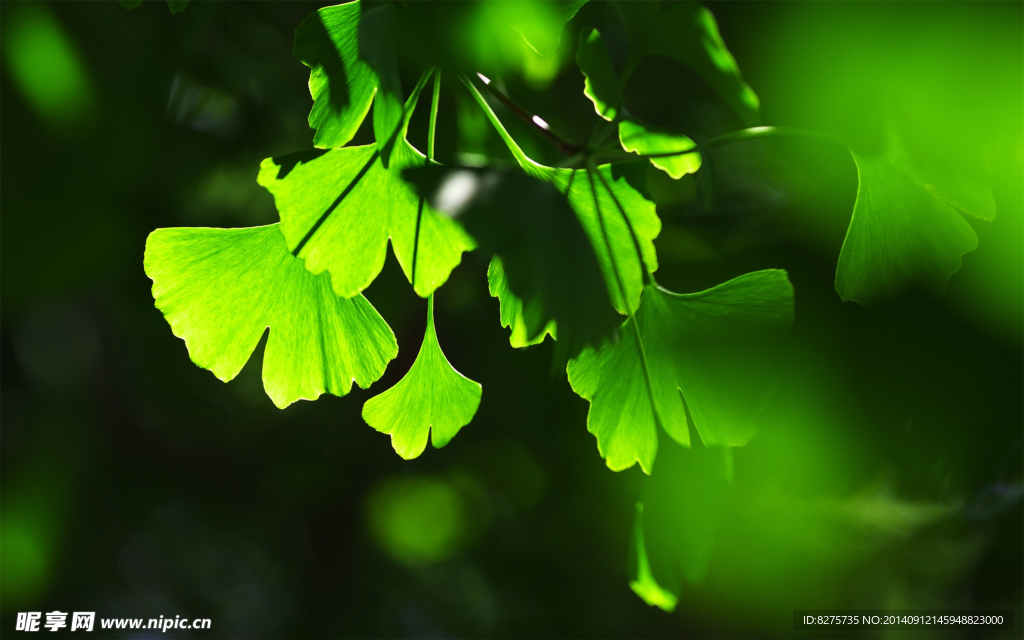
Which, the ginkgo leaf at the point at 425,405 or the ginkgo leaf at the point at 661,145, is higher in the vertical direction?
the ginkgo leaf at the point at 661,145

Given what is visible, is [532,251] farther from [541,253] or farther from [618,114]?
[618,114]

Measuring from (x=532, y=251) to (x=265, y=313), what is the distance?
0.83ft

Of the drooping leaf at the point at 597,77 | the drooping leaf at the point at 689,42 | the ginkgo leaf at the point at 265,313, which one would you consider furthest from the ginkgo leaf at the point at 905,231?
the ginkgo leaf at the point at 265,313

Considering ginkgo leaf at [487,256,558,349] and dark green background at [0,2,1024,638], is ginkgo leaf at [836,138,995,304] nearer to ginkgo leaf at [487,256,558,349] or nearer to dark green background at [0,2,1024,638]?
dark green background at [0,2,1024,638]

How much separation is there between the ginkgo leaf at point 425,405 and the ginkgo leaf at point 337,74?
16cm

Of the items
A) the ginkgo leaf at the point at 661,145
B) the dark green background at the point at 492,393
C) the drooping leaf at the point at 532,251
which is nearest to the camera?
the drooping leaf at the point at 532,251

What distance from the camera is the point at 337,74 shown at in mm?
360

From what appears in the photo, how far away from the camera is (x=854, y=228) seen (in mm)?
502

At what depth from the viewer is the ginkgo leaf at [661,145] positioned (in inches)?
15.8

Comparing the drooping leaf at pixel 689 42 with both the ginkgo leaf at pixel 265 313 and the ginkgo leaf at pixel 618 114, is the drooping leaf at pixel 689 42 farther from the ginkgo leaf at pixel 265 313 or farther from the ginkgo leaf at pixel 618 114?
the ginkgo leaf at pixel 265 313

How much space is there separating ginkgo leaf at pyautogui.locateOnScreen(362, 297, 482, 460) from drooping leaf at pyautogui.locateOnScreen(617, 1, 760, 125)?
0.29 meters

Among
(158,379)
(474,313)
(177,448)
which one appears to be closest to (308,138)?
(474,313)

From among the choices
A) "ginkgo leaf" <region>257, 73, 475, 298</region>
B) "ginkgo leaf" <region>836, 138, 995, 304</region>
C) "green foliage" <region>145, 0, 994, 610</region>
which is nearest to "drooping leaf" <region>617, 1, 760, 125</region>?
"green foliage" <region>145, 0, 994, 610</region>

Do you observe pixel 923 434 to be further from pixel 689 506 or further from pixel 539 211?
pixel 539 211
